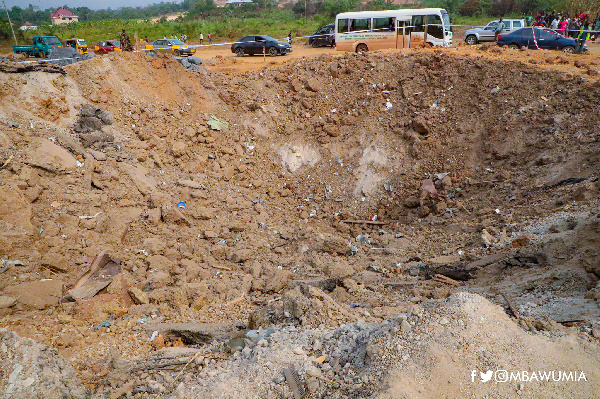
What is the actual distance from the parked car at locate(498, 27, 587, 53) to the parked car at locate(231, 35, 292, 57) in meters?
9.12

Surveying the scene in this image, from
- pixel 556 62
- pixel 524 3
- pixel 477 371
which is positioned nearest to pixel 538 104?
pixel 556 62

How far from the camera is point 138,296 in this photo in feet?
19.6

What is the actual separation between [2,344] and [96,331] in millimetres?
1189

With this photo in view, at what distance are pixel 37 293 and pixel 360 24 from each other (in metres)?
14.1

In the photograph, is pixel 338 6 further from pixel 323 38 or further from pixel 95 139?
pixel 95 139

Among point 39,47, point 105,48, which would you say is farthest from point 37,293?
point 39,47

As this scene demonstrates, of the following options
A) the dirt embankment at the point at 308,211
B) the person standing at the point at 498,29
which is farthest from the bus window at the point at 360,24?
the person standing at the point at 498,29

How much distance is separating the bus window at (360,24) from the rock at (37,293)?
45.1ft

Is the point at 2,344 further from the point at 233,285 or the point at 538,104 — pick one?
the point at 538,104

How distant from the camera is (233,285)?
21.5 ft

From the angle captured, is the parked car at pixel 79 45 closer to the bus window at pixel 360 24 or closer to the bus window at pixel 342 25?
the bus window at pixel 342 25

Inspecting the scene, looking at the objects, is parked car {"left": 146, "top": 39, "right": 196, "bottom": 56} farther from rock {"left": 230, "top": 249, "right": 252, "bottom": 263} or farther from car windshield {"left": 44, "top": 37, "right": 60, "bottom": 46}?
rock {"left": 230, "top": 249, "right": 252, "bottom": 263}

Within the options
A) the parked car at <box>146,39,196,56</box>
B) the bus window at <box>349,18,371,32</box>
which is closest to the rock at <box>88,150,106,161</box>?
A: the bus window at <box>349,18,371,32</box>

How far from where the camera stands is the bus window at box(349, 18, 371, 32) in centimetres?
1552
